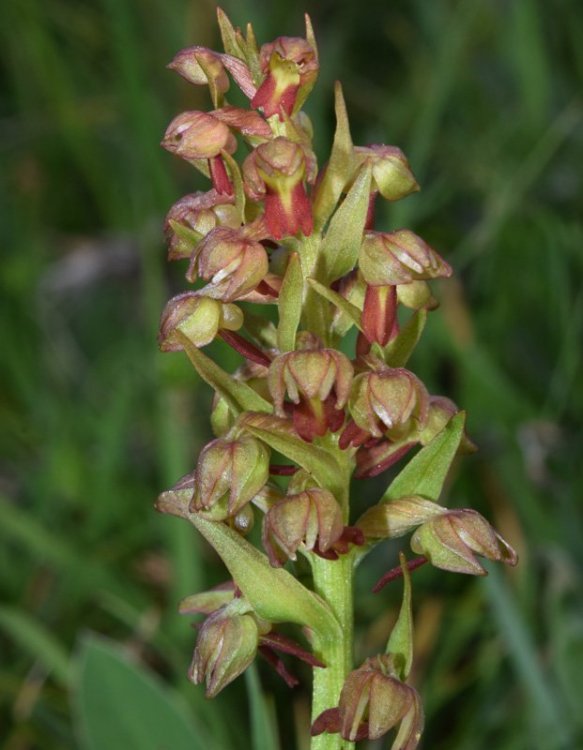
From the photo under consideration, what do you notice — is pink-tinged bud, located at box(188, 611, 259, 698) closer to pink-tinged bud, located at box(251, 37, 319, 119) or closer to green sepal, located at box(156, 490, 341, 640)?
green sepal, located at box(156, 490, 341, 640)

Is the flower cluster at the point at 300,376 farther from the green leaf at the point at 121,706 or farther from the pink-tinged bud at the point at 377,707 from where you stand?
the green leaf at the point at 121,706

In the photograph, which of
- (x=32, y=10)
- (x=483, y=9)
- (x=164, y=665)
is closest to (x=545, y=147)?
(x=483, y=9)

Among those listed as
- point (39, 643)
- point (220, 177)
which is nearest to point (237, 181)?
point (220, 177)

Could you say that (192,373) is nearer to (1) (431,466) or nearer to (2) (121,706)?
(2) (121,706)

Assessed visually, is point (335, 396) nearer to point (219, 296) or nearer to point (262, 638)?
point (219, 296)

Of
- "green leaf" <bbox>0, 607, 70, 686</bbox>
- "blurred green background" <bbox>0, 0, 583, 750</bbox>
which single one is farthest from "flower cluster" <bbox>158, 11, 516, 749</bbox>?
"green leaf" <bbox>0, 607, 70, 686</bbox>

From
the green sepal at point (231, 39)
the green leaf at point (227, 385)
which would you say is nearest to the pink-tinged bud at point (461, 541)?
the green leaf at point (227, 385)
